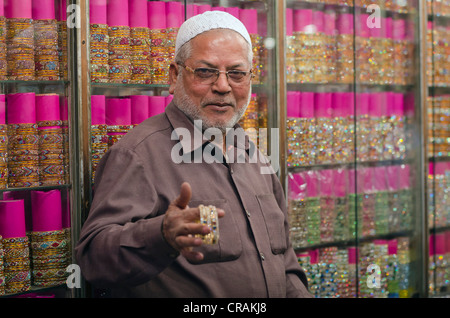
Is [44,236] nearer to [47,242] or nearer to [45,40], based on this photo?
[47,242]

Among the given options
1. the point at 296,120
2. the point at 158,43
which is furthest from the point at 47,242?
the point at 296,120

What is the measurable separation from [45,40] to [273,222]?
4.18ft

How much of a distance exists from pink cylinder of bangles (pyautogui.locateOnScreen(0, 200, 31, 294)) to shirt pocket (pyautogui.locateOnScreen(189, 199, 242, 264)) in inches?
35.8

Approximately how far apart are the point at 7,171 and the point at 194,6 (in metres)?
1.24

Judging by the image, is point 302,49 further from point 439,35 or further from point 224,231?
point 224,231

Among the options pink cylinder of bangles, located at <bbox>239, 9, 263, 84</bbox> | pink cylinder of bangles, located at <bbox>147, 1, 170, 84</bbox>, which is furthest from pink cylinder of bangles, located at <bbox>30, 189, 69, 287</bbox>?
pink cylinder of bangles, located at <bbox>239, 9, 263, 84</bbox>

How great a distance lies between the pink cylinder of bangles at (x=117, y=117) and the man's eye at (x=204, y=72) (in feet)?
2.27

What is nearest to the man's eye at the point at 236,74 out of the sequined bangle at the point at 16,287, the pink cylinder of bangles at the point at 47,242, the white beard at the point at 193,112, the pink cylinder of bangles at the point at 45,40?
the white beard at the point at 193,112

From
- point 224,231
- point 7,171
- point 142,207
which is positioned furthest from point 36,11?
point 224,231

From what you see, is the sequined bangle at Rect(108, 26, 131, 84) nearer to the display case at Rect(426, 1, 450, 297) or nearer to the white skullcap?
the white skullcap

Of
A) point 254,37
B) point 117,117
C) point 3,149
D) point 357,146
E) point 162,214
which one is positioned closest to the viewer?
point 162,214

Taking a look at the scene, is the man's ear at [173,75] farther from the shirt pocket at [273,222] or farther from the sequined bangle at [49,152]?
the sequined bangle at [49,152]

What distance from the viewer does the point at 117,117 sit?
2.37 meters

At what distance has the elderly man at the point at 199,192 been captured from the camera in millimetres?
1500
